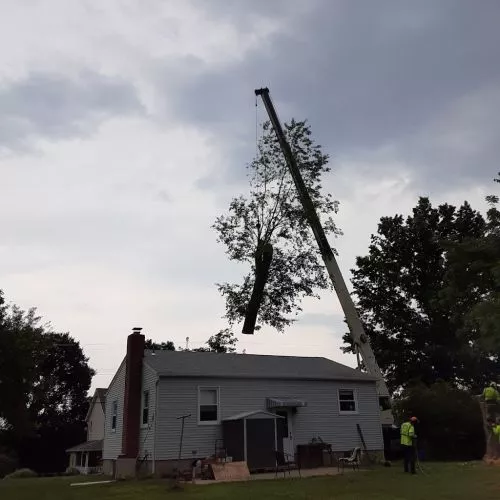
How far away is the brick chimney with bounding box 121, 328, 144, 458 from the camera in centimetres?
2225

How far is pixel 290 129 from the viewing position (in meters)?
31.3

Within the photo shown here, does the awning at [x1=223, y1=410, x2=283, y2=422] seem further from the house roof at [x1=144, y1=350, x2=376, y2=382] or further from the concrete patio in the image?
the concrete patio

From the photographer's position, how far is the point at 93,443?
1848 inches

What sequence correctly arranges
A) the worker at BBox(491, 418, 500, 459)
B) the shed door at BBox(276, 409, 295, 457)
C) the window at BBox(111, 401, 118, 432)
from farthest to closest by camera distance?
the window at BBox(111, 401, 118, 432)
the shed door at BBox(276, 409, 295, 457)
the worker at BBox(491, 418, 500, 459)

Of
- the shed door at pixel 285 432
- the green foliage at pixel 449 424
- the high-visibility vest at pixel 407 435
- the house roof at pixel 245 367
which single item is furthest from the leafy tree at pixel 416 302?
the high-visibility vest at pixel 407 435

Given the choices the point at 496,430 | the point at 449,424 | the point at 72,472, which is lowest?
the point at 72,472

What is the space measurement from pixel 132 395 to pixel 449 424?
51.3 ft

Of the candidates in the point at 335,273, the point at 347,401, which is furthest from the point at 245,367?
the point at 335,273

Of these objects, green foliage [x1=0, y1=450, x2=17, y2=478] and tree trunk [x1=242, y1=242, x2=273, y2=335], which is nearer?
tree trunk [x1=242, y1=242, x2=273, y2=335]

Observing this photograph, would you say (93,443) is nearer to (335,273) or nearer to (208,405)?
(208,405)

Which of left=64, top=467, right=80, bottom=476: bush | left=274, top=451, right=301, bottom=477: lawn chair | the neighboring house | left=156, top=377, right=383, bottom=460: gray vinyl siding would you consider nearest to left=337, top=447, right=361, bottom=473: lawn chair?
left=274, top=451, right=301, bottom=477: lawn chair

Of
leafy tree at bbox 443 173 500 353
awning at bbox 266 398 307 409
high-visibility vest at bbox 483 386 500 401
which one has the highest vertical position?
leafy tree at bbox 443 173 500 353

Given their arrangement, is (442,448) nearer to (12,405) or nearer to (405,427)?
(405,427)

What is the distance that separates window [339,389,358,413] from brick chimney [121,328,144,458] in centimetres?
867
